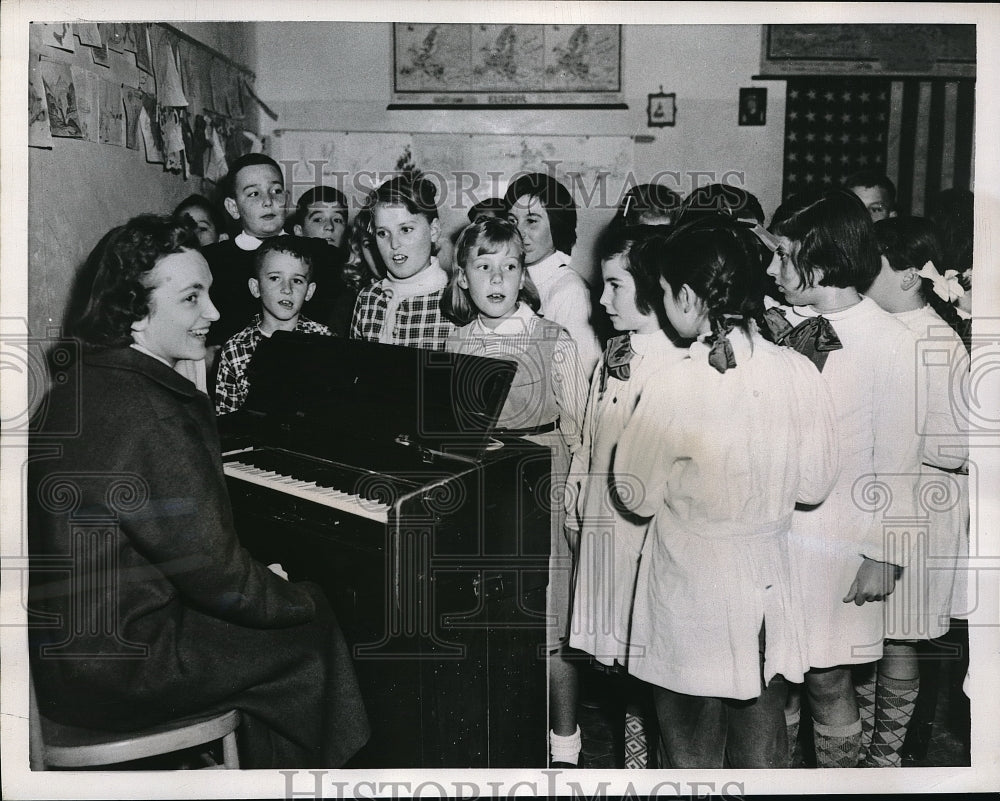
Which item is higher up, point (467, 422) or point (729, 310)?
point (729, 310)

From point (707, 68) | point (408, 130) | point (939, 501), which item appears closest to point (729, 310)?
point (707, 68)

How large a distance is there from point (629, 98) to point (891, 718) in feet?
6.57

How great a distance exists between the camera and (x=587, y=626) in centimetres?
250

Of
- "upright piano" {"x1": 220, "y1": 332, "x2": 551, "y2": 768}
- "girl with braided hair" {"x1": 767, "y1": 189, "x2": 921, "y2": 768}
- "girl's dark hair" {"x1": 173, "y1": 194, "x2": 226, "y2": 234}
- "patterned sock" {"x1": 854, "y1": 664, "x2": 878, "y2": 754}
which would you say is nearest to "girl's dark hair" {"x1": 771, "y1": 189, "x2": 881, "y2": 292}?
"girl with braided hair" {"x1": 767, "y1": 189, "x2": 921, "y2": 768}

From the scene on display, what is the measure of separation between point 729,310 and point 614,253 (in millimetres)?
366

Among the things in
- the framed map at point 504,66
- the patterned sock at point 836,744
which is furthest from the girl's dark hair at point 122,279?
the patterned sock at point 836,744

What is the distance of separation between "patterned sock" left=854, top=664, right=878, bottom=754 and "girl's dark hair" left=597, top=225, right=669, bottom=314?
4.17 ft

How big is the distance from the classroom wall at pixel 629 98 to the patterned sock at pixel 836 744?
1539mm

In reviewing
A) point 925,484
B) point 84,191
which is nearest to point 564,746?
point 925,484

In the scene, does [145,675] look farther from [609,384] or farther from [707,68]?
[707,68]

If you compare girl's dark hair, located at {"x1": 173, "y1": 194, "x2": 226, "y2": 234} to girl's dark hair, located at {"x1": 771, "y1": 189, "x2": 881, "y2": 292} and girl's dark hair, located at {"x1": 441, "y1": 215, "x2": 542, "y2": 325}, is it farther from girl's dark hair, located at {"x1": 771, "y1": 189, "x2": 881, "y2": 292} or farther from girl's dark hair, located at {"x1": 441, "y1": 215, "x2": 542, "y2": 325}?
girl's dark hair, located at {"x1": 771, "y1": 189, "x2": 881, "y2": 292}

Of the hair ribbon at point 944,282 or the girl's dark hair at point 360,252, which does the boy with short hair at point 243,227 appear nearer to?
the girl's dark hair at point 360,252

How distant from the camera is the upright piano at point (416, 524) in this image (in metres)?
2.35

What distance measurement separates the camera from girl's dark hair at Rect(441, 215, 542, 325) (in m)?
2.44
